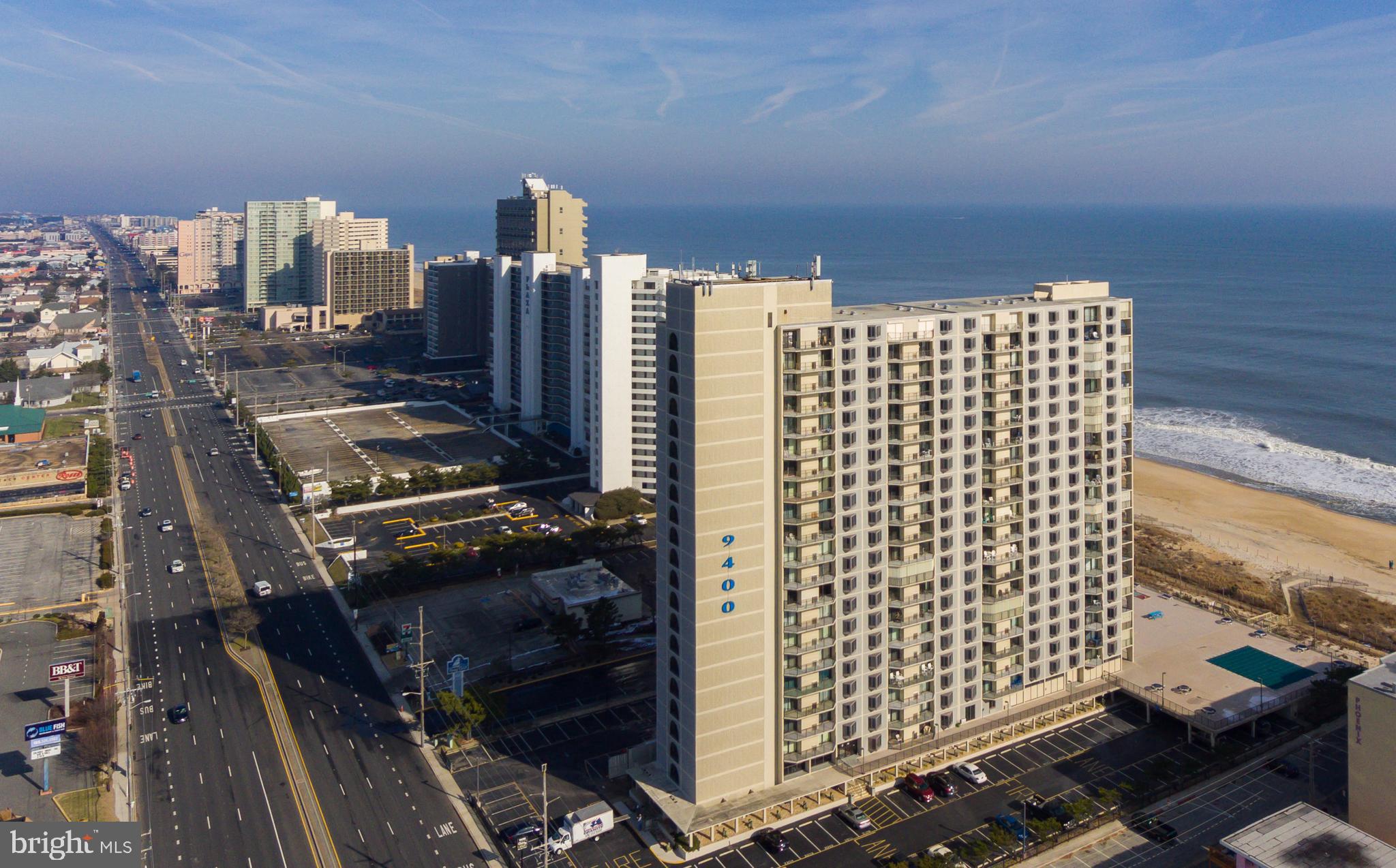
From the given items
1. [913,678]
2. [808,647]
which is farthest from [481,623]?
[913,678]

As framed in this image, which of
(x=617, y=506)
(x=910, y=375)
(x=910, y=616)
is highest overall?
(x=910, y=375)

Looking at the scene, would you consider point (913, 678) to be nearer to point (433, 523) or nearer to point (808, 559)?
point (808, 559)

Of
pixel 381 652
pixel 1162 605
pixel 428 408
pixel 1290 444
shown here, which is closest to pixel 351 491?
pixel 381 652

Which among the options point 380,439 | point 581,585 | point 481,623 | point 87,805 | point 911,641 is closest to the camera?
point 87,805

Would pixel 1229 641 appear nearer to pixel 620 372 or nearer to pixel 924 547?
pixel 924 547

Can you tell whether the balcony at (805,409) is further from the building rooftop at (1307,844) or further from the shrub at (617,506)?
the shrub at (617,506)

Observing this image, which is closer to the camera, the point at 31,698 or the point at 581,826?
the point at 581,826

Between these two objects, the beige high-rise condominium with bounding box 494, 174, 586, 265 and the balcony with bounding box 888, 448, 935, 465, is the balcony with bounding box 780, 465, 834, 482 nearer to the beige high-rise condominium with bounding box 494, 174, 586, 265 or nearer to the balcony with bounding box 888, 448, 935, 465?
the balcony with bounding box 888, 448, 935, 465

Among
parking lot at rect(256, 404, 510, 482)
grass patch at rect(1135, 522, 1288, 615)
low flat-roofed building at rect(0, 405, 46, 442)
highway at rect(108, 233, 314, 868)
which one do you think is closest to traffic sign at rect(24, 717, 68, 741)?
highway at rect(108, 233, 314, 868)

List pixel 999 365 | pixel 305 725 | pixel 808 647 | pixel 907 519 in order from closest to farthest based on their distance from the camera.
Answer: pixel 808 647
pixel 907 519
pixel 999 365
pixel 305 725
